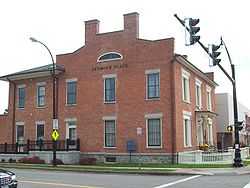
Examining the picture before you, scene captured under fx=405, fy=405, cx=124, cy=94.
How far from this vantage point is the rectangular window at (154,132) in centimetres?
3158

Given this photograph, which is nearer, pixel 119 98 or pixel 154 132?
pixel 154 132

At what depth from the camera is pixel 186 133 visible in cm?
3450

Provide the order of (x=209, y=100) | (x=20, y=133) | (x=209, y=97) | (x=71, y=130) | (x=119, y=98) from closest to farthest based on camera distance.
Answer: (x=119, y=98) < (x=71, y=130) < (x=20, y=133) < (x=209, y=100) < (x=209, y=97)

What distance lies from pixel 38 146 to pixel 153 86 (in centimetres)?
1242

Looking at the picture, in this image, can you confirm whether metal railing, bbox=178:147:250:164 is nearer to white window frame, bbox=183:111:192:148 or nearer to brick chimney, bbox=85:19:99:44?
white window frame, bbox=183:111:192:148

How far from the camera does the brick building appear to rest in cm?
3172

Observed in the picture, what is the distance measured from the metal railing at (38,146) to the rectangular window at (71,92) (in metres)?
3.56

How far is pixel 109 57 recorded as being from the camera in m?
34.7

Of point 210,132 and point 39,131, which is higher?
point 39,131

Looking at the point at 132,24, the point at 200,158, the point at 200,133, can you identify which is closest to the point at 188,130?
the point at 200,158

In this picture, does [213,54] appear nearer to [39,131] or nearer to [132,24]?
[132,24]

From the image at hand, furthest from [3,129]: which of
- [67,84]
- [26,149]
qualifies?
[67,84]

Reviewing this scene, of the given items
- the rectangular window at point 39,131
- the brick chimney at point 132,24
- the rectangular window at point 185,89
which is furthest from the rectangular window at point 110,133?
the brick chimney at point 132,24

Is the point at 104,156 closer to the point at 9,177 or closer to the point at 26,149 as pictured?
the point at 26,149
